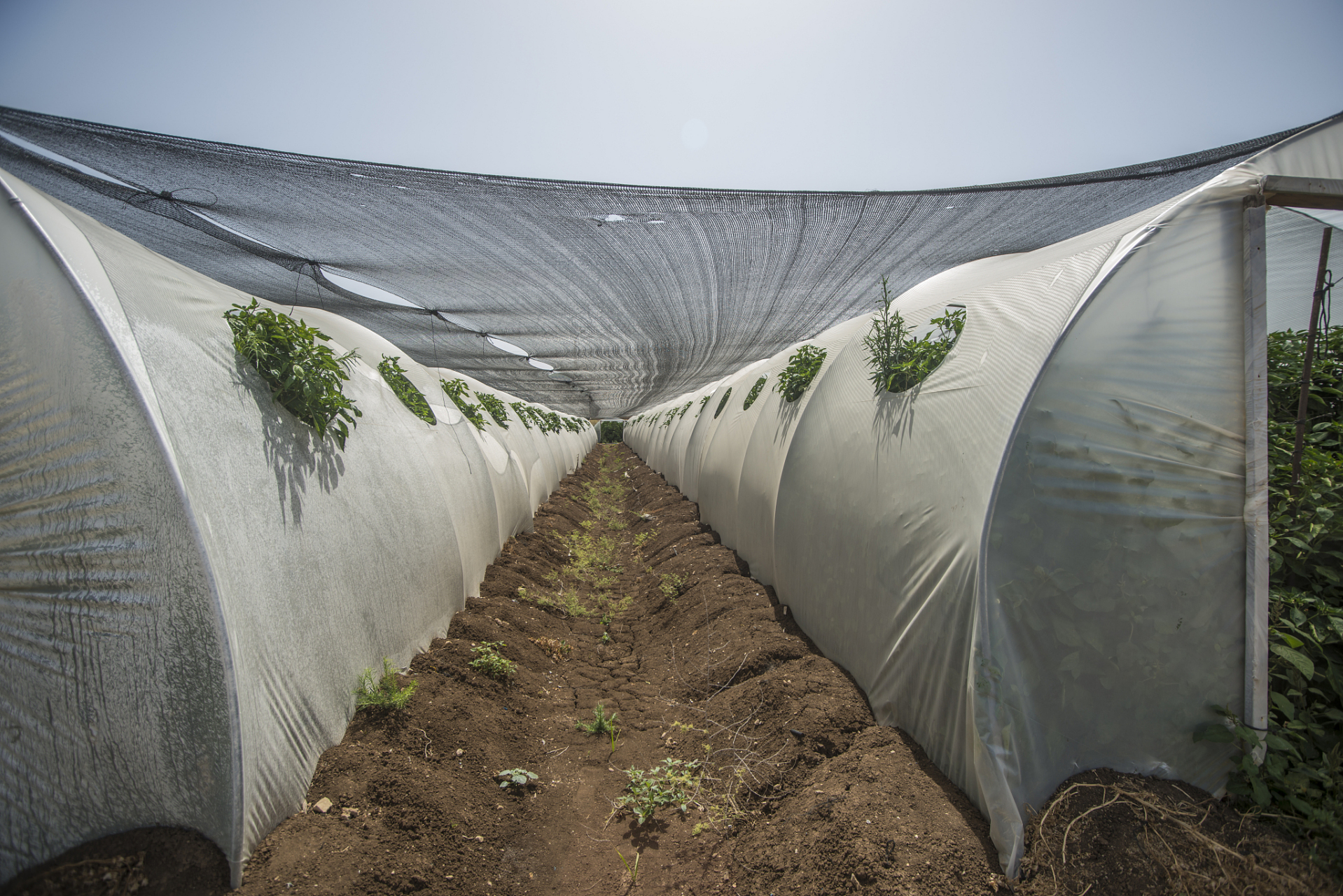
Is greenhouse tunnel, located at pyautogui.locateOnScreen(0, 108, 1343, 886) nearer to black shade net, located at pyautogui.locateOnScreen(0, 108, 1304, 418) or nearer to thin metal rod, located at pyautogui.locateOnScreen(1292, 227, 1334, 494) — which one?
black shade net, located at pyautogui.locateOnScreen(0, 108, 1304, 418)

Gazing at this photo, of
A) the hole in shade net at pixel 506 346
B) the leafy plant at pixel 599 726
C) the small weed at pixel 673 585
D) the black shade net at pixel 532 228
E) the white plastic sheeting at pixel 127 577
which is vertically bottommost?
the leafy plant at pixel 599 726

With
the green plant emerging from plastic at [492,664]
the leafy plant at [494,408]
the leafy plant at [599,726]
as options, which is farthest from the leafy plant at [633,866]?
the leafy plant at [494,408]

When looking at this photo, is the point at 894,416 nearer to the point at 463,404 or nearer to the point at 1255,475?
the point at 1255,475

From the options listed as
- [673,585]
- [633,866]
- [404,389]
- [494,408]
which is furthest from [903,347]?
[494,408]

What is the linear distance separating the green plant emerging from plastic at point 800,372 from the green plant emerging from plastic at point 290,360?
336cm

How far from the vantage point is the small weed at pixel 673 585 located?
4.84m

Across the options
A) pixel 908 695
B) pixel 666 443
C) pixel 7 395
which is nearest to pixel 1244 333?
pixel 908 695

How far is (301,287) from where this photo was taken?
4.96 m

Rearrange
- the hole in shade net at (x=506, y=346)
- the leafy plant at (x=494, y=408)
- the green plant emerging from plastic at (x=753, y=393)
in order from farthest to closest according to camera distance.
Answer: the hole in shade net at (x=506, y=346) → the leafy plant at (x=494, y=408) → the green plant emerging from plastic at (x=753, y=393)

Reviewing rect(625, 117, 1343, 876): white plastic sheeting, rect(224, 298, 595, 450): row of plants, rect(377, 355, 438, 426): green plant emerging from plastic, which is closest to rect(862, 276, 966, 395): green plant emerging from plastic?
rect(625, 117, 1343, 876): white plastic sheeting

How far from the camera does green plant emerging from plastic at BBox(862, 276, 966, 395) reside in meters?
2.80

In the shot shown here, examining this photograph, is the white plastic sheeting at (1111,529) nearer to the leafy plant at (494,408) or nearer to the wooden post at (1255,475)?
the wooden post at (1255,475)

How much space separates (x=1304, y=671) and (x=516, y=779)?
306 centimetres

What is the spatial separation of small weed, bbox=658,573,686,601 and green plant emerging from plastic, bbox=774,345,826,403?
1961 mm
